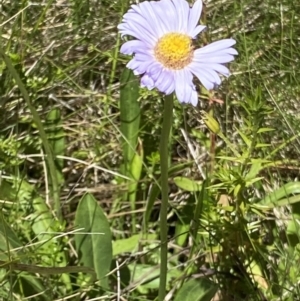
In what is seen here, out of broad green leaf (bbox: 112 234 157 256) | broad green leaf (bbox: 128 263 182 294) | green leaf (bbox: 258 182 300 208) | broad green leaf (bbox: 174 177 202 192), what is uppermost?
broad green leaf (bbox: 174 177 202 192)

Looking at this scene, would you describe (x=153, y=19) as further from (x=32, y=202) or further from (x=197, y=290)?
(x=32, y=202)

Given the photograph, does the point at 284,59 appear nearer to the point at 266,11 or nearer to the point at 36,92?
the point at 266,11

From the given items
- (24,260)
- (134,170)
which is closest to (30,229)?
(24,260)

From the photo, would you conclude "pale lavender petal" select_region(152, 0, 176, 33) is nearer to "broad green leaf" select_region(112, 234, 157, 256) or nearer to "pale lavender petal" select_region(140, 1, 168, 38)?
"pale lavender petal" select_region(140, 1, 168, 38)

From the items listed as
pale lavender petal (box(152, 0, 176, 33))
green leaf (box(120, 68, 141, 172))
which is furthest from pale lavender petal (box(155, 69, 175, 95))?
green leaf (box(120, 68, 141, 172))

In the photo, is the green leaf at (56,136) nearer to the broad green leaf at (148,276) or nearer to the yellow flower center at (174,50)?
the broad green leaf at (148,276)

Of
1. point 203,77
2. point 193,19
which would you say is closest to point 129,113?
point 193,19
